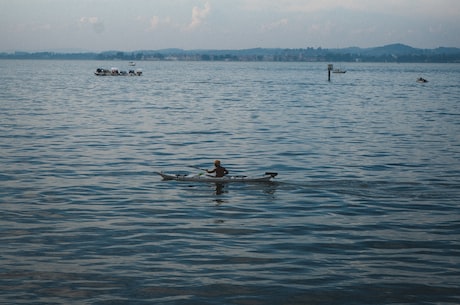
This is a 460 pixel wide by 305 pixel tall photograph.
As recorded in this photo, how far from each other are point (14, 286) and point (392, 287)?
9408 millimetres

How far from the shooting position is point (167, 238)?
19891mm

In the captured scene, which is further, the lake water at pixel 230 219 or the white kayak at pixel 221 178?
the white kayak at pixel 221 178

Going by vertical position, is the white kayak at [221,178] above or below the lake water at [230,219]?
above

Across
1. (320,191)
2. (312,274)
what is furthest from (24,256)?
(320,191)

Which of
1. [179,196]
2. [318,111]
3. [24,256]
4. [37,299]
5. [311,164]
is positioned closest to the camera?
[37,299]

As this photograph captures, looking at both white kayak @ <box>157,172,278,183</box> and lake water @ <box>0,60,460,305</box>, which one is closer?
lake water @ <box>0,60,460,305</box>

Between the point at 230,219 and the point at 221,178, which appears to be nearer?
the point at 230,219

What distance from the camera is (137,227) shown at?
21.2 metres

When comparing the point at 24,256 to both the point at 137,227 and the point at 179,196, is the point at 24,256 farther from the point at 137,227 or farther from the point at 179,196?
the point at 179,196

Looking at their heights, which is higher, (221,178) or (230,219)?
(221,178)

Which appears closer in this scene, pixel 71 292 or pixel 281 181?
pixel 71 292

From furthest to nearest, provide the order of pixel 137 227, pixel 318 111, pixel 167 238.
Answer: pixel 318 111 < pixel 137 227 < pixel 167 238

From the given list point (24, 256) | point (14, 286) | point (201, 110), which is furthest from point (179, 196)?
point (201, 110)

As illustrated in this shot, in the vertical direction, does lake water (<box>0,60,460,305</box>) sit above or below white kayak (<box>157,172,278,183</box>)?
below
